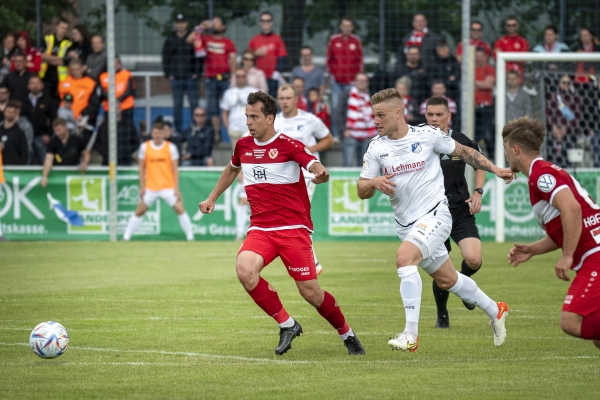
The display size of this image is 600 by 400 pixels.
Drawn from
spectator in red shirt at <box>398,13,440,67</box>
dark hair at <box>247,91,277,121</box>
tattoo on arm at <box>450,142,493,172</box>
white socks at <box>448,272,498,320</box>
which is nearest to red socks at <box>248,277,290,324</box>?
dark hair at <box>247,91,277,121</box>

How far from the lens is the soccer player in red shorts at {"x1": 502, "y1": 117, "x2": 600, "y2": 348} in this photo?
6.42 meters

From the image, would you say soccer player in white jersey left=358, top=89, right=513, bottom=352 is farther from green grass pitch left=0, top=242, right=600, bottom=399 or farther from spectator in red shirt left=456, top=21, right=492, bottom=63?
spectator in red shirt left=456, top=21, right=492, bottom=63

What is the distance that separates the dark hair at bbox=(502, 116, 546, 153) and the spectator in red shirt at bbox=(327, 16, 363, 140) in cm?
1365

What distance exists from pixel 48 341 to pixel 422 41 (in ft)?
45.6

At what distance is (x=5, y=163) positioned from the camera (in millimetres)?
20922

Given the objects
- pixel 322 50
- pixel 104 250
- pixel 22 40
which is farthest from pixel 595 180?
pixel 22 40

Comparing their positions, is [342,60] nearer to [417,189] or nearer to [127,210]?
[127,210]

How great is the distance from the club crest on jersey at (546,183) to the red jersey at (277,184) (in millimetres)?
2320

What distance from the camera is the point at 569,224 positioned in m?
6.40

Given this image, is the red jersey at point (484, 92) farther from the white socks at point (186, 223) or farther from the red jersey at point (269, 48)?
the white socks at point (186, 223)

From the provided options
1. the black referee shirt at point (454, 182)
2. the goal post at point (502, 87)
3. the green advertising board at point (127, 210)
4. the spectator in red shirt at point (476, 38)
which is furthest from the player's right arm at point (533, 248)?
the spectator in red shirt at point (476, 38)

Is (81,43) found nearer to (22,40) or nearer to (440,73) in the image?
(22,40)

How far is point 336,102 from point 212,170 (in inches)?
116

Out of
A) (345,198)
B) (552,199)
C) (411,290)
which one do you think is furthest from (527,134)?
(345,198)
